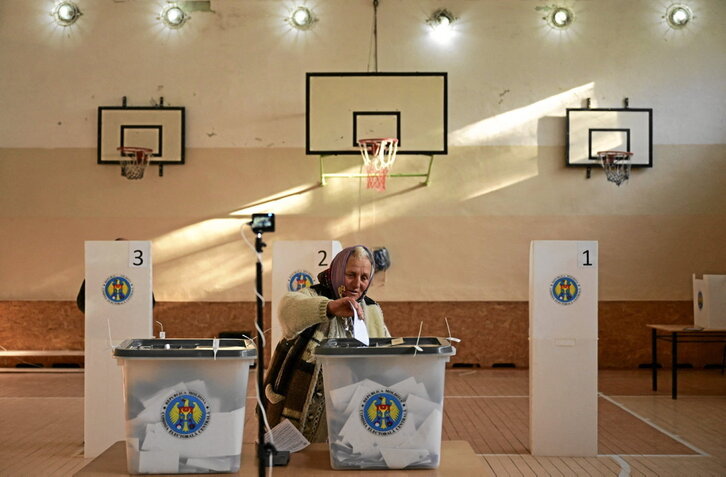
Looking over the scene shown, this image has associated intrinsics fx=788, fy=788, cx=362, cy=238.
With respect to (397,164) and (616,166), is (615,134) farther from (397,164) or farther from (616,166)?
(397,164)

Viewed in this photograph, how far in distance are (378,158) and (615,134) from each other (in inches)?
111

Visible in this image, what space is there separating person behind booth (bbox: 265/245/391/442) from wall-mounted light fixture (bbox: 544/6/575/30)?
7095 millimetres

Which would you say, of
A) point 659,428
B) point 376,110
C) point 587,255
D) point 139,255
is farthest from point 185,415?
point 376,110

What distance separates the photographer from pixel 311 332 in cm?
308

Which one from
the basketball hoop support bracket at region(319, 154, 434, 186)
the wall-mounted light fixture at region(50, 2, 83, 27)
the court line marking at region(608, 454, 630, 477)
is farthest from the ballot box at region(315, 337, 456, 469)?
the wall-mounted light fixture at region(50, 2, 83, 27)

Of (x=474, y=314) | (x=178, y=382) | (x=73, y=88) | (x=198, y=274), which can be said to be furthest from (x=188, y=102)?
(x=178, y=382)

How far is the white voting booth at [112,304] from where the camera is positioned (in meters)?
5.47

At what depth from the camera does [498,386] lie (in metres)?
8.27

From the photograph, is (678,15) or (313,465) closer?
(313,465)

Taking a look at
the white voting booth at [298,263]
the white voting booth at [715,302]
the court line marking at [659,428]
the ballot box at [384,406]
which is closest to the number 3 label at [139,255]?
the white voting booth at [298,263]

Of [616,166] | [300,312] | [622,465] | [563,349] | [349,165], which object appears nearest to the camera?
[300,312]

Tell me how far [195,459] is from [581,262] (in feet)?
12.5

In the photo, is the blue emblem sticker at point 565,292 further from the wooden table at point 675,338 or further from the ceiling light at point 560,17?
the ceiling light at point 560,17

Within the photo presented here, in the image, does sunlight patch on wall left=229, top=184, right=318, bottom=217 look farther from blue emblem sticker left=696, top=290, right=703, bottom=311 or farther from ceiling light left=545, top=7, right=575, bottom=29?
blue emblem sticker left=696, top=290, right=703, bottom=311
